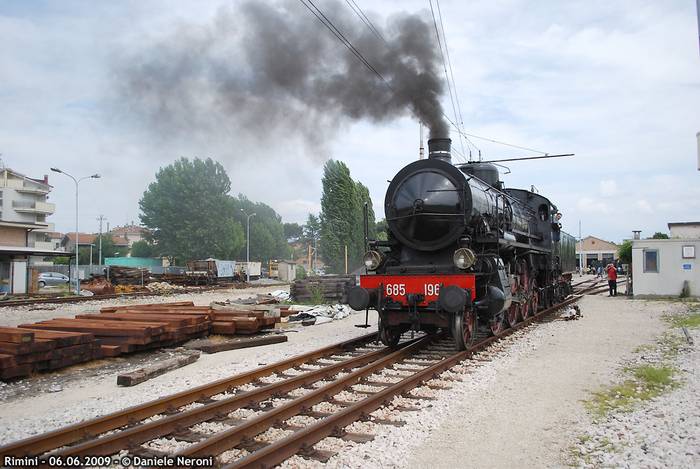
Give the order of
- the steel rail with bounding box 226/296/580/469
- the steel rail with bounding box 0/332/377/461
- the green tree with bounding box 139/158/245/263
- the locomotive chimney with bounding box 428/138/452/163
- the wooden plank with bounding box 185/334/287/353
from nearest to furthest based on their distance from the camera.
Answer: the steel rail with bounding box 226/296/580/469 → the steel rail with bounding box 0/332/377/461 → the wooden plank with bounding box 185/334/287/353 → the locomotive chimney with bounding box 428/138/452/163 → the green tree with bounding box 139/158/245/263

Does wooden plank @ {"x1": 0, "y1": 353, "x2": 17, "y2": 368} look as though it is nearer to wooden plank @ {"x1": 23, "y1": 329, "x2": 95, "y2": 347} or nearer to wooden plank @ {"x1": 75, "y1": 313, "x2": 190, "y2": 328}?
wooden plank @ {"x1": 23, "y1": 329, "x2": 95, "y2": 347}

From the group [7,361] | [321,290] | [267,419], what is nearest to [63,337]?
[7,361]

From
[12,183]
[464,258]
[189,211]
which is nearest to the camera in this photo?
[464,258]

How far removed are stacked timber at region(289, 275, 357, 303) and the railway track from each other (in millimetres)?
12250

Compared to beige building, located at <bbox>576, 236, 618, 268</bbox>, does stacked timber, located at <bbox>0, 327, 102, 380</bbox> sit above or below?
below

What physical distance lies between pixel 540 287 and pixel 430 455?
1209cm

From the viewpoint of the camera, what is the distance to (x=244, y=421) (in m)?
5.31

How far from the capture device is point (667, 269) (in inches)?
871

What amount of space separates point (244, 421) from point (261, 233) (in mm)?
72254

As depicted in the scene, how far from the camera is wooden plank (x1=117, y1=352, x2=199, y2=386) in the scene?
707 cm

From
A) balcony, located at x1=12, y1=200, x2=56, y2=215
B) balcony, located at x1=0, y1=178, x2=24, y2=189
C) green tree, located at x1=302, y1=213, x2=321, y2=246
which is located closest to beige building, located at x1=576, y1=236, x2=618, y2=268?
green tree, located at x1=302, y1=213, x2=321, y2=246

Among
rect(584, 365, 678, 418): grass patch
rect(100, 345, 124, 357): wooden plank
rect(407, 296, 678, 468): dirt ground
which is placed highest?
rect(100, 345, 124, 357): wooden plank

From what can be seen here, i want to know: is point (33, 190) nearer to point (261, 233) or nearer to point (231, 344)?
point (261, 233)

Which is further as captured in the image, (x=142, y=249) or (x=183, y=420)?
(x=142, y=249)
